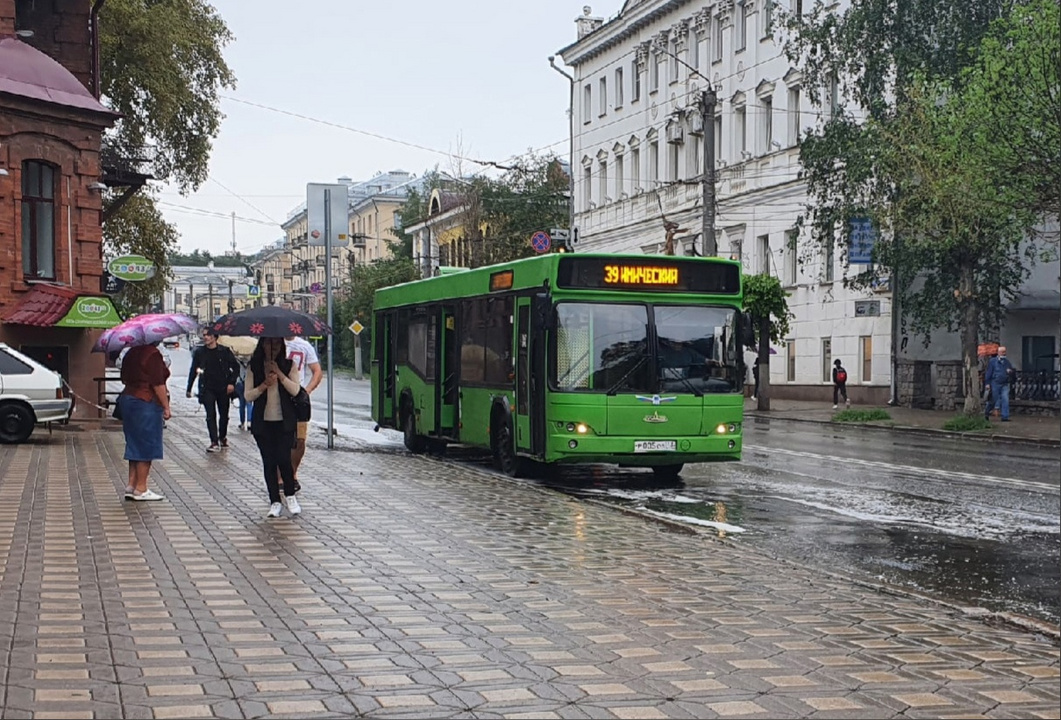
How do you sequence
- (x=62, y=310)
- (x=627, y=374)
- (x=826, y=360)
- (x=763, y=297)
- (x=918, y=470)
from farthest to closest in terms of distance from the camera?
(x=826, y=360) < (x=763, y=297) < (x=62, y=310) < (x=918, y=470) < (x=627, y=374)

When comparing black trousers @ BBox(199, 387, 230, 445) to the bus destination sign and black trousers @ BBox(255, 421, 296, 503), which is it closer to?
the bus destination sign

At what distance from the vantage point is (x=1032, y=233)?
29594 millimetres

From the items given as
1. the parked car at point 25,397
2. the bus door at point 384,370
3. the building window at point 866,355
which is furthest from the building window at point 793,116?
the parked car at point 25,397

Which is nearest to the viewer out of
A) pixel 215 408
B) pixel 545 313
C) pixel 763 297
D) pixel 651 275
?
pixel 545 313

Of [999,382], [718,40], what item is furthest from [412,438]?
[718,40]

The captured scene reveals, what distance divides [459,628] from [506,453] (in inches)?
428

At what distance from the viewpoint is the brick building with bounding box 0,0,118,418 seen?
29859 millimetres

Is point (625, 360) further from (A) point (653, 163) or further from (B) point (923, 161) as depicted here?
(A) point (653, 163)

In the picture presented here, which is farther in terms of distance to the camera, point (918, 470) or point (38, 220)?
point (38, 220)

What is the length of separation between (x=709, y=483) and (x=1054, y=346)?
92.2 feet

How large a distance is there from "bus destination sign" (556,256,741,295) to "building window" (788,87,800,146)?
31.4 metres

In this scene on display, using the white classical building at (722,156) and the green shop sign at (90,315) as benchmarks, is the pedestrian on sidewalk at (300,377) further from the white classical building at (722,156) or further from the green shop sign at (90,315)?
the white classical building at (722,156)

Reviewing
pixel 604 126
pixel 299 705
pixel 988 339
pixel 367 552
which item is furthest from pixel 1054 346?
pixel 299 705

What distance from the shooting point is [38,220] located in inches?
1223
